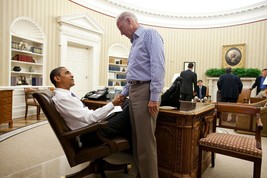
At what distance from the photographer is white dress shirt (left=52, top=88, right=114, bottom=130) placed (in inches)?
66.3

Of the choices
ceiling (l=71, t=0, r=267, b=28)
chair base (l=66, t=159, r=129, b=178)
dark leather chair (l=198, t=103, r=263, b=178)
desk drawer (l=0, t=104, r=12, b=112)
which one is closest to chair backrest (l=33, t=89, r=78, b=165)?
chair base (l=66, t=159, r=129, b=178)

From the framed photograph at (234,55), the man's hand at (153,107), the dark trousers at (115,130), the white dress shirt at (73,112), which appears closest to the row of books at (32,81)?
the white dress shirt at (73,112)

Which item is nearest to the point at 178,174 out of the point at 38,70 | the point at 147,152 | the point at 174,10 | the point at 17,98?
the point at 147,152

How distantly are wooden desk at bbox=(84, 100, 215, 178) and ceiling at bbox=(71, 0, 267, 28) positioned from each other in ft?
21.0

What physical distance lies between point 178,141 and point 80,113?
1.02 meters

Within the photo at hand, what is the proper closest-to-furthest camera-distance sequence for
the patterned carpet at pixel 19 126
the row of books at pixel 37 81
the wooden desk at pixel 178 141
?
the wooden desk at pixel 178 141 < the patterned carpet at pixel 19 126 < the row of books at pixel 37 81

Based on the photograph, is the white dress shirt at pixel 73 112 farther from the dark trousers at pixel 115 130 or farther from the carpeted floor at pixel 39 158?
the carpeted floor at pixel 39 158

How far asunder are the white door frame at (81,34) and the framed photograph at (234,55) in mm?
5589

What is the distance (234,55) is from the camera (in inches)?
341

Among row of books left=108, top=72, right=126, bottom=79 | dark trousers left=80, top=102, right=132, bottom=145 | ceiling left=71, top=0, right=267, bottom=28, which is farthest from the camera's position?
row of books left=108, top=72, right=126, bottom=79

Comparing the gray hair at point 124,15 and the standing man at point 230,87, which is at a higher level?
the gray hair at point 124,15

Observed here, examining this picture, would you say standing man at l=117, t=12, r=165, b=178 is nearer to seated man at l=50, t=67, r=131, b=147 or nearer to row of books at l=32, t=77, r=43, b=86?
seated man at l=50, t=67, r=131, b=147

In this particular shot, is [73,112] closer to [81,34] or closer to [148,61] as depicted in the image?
[148,61]

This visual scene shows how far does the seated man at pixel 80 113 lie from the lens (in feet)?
5.55
